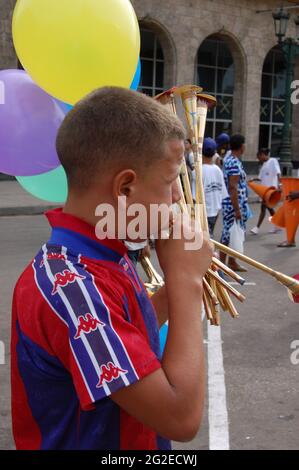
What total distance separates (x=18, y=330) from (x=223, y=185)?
19.3 feet

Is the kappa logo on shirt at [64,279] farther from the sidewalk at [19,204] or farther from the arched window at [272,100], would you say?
the arched window at [272,100]

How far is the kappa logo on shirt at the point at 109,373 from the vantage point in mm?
1087

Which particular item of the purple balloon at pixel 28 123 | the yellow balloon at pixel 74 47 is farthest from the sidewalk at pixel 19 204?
the yellow balloon at pixel 74 47

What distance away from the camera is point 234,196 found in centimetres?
698

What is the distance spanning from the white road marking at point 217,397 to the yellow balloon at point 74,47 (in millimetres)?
1939

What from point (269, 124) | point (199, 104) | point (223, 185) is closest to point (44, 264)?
point (199, 104)

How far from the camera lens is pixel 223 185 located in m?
6.91

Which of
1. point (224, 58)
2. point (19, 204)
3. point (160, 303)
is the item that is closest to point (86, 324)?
point (160, 303)

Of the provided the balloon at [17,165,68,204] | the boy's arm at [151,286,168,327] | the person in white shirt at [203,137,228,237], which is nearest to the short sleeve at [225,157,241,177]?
the person in white shirt at [203,137,228,237]

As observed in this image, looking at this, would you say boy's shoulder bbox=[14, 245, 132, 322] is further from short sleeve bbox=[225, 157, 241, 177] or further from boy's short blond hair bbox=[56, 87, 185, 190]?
short sleeve bbox=[225, 157, 241, 177]

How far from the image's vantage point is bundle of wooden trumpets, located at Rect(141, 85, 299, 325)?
1.79 meters

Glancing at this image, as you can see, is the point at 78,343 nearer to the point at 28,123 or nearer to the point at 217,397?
the point at 28,123

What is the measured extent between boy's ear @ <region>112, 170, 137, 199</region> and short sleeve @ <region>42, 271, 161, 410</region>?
0.63 feet

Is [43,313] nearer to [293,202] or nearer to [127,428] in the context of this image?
[127,428]
